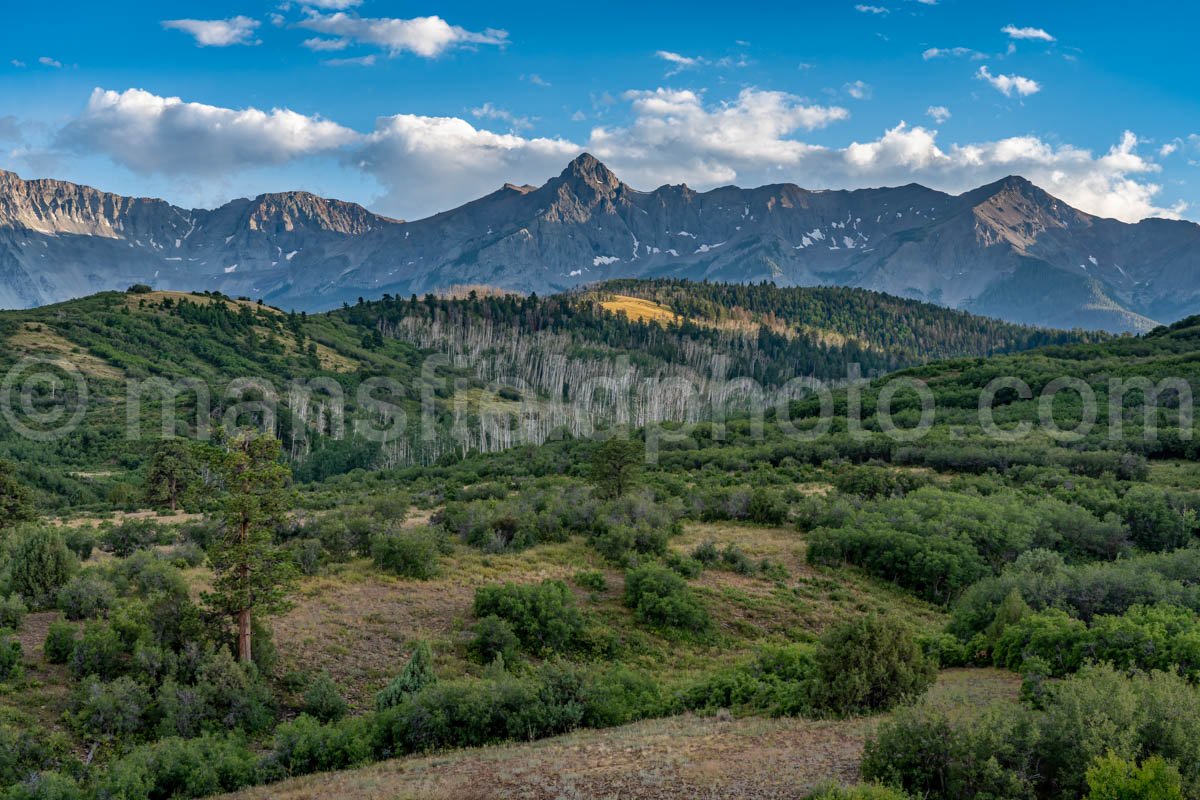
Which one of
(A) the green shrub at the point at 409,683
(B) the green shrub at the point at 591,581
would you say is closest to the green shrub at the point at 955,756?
(A) the green shrub at the point at 409,683

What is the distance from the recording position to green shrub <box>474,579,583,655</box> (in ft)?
70.7

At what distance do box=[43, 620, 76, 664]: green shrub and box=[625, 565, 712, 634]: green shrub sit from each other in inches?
603

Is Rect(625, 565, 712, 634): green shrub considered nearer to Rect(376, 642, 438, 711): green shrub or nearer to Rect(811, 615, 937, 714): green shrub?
Rect(811, 615, 937, 714): green shrub

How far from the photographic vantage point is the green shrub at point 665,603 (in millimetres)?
23875

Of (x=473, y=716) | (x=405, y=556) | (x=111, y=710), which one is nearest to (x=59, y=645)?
(x=111, y=710)

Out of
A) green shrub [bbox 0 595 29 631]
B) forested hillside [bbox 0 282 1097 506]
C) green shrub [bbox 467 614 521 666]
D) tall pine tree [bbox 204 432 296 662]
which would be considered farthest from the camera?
forested hillside [bbox 0 282 1097 506]

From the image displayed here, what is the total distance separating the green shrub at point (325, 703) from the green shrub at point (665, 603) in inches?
407

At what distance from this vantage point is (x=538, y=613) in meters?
22.0

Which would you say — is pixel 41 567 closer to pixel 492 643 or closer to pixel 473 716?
pixel 492 643

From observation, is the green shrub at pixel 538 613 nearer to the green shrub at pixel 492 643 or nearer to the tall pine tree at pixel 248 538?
the green shrub at pixel 492 643

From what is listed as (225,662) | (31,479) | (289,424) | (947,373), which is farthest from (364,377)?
(225,662)

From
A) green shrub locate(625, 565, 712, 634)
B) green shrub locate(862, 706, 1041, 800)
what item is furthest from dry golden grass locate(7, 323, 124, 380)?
A: green shrub locate(862, 706, 1041, 800)

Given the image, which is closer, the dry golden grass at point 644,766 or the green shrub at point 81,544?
the dry golden grass at point 644,766

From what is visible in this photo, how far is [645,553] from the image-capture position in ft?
96.8
